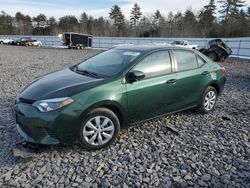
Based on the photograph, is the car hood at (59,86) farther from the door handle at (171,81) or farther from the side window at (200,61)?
the side window at (200,61)

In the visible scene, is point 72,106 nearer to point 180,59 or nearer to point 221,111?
point 180,59

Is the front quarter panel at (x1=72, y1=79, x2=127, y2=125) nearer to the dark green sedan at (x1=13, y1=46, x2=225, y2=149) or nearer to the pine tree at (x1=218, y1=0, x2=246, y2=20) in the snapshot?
the dark green sedan at (x1=13, y1=46, x2=225, y2=149)

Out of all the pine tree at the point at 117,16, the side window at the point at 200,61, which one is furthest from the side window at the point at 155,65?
the pine tree at the point at 117,16

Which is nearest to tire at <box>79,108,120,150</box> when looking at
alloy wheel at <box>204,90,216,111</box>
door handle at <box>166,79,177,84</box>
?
→ door handle at <box>166,79,177,84</box>

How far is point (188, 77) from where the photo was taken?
436 centimetres

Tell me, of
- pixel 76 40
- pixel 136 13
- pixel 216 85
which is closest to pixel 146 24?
pixel 136 13

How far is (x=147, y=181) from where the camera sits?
2830 mm

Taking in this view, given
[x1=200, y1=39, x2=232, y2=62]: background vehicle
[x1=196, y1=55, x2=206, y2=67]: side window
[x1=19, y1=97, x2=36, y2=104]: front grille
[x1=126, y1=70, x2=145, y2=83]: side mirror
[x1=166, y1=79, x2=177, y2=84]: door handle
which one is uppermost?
[x1=196, y1=55, x2=206, y2=67]: side window

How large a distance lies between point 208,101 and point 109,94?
2486 millimetres

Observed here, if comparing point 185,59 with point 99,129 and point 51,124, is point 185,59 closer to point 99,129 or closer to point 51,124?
point 99,129

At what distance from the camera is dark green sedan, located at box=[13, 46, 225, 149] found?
3.16 m

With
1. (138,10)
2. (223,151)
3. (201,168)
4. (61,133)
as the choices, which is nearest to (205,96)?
(223,151)

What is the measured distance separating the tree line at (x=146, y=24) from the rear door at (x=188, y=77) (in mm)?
33572

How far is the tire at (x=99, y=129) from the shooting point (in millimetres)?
3318
